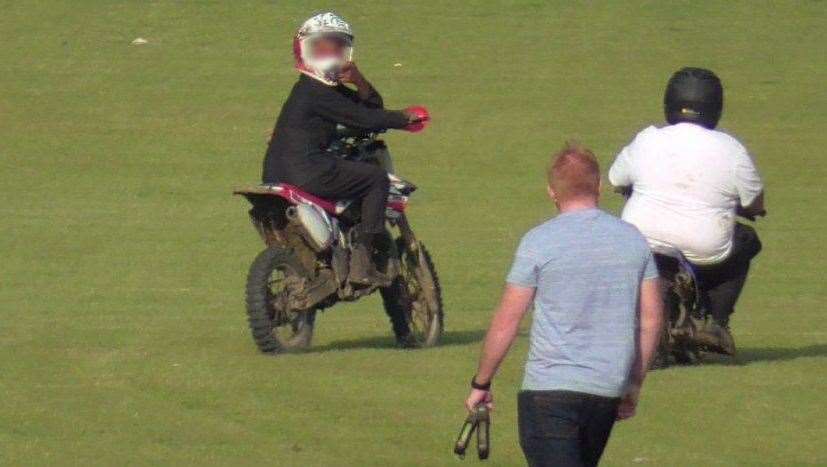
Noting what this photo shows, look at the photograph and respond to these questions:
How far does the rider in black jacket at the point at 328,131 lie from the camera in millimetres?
12047

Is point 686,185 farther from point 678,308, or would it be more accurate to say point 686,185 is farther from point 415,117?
point 415,117

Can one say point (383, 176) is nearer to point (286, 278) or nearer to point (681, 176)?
point (286, 278)

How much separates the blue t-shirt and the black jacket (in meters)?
5.01

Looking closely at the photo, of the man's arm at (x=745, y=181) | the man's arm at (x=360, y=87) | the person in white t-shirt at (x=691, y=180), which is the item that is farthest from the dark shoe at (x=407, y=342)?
the man's arm at (x=745, y=181)

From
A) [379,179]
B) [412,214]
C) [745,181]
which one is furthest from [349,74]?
[412,214]

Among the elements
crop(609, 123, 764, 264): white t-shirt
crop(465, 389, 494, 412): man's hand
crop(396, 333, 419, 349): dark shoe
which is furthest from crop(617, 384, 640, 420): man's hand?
crop(396, 333, 419, 349): dark shoe

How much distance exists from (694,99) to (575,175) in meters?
4.31

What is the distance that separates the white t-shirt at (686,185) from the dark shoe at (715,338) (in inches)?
21.1

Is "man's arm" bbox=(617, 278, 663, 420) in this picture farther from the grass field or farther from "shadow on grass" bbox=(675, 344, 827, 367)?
"shadow on grass" bbox=(675, 344, 827, 367)

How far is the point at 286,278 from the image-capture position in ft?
39.7

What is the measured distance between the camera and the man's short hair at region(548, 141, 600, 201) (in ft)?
23.5

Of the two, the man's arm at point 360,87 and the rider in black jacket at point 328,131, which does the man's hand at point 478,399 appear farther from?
the man's arm at point 360,87

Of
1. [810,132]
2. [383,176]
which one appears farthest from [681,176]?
[810,132]

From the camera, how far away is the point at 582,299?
7070mm
